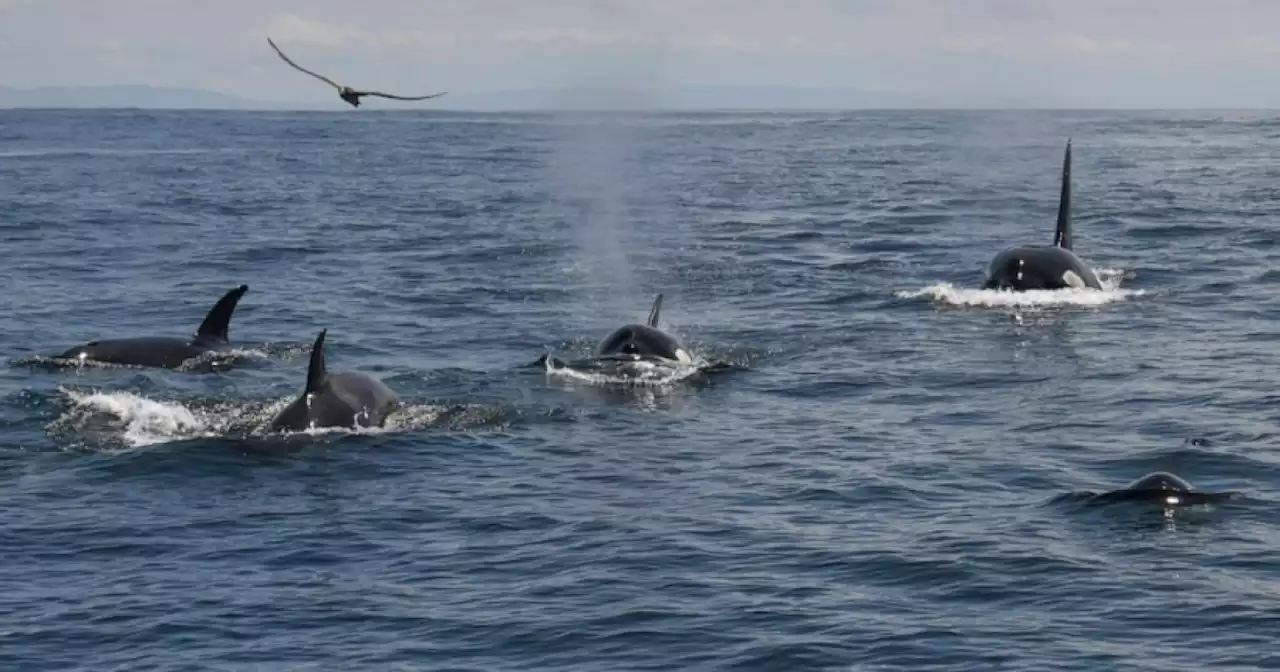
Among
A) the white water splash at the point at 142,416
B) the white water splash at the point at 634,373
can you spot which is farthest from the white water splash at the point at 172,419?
the white water splash at the point at 634,373

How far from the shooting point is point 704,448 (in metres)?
26.6

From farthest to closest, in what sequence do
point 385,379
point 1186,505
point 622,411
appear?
point 385,379 < point 622,411 < point 1186,505

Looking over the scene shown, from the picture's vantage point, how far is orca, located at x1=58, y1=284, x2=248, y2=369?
107 ft

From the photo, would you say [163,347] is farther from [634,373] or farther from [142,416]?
[634,373]

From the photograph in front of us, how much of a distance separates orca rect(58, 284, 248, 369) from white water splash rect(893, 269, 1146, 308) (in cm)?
1590

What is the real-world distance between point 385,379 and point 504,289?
46.3ft

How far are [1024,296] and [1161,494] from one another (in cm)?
1891

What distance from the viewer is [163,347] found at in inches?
1308

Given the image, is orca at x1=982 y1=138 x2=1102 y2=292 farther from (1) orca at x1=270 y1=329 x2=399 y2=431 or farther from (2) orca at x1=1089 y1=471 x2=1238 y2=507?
(2) orca at x1=1089 y1=471 x2=1238 y2=507

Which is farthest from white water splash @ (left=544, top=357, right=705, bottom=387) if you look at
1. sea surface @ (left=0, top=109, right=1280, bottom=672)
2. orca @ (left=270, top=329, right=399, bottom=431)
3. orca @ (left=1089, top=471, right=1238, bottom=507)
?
orca @ (left=1089, top=471, right=1238, bottom=507)

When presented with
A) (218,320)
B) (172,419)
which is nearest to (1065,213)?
(218,320)

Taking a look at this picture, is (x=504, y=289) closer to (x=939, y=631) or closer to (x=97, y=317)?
(x=97, y=317)

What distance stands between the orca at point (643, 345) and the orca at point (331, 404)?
547 cm

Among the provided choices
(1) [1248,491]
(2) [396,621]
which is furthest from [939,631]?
(1) [1248,491]
